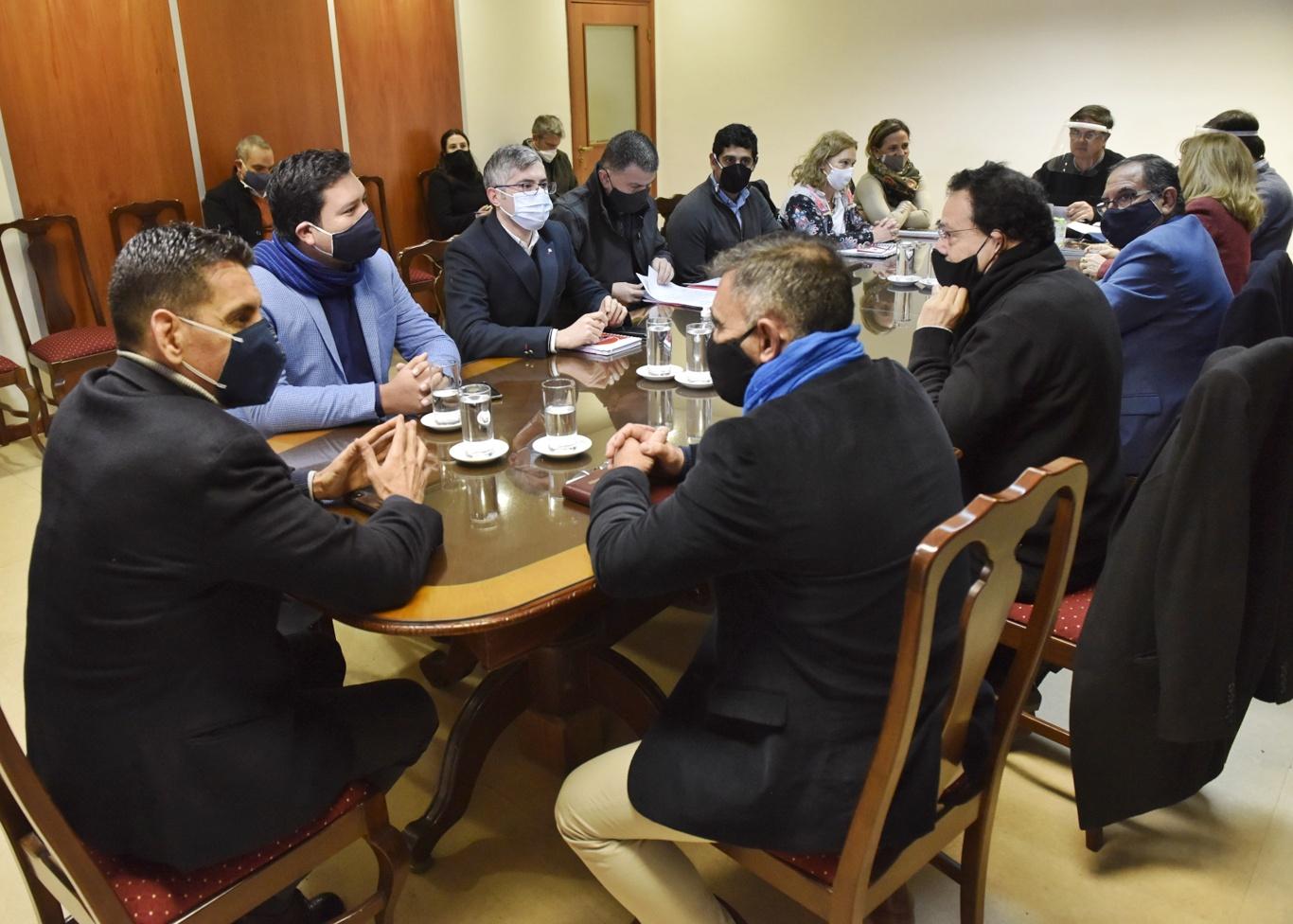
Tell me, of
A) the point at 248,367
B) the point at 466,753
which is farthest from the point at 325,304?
the point at 466,753

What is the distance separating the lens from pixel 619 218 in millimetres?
3330

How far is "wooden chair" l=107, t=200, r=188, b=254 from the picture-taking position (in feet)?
14.6

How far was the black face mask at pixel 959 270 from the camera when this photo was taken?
77.0 inches

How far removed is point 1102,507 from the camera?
73.0 inches

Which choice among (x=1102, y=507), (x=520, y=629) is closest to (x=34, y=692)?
(x=520, y=629)

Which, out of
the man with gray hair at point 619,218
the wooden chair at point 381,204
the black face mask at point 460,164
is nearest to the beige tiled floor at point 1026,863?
the man with gray hair at point 619,218

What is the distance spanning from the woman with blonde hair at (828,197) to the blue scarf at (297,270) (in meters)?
2.34

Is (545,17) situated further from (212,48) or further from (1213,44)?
(1213,44)

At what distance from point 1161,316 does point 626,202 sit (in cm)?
171

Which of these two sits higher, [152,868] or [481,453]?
[481,453]

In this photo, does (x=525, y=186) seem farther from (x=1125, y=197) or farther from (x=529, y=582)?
(x=1125, y=197)

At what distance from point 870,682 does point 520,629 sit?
528 mm

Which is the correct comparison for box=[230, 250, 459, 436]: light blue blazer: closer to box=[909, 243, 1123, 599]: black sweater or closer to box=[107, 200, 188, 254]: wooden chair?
box=[909, 243, 1123, 599]: black sweater

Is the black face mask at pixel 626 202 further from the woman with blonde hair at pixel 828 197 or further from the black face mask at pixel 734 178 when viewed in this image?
the woman with blonde hair at pixel 828 197
